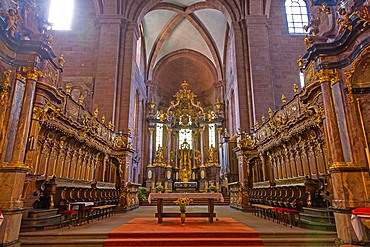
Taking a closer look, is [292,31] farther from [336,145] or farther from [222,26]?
[336,145]

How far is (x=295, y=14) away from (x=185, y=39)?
36.7 feet

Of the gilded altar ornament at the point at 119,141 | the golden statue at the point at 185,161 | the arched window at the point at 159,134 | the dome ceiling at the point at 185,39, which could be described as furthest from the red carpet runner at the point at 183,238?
the dome ceiling at the point at 185,39

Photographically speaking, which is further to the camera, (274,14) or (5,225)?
(274,14)

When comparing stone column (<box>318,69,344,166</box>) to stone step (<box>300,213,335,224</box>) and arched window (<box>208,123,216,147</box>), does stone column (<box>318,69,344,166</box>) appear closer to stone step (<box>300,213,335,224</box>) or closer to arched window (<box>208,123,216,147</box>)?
stone step (<box>300,213,335,224</box>)

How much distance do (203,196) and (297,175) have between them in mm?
3405

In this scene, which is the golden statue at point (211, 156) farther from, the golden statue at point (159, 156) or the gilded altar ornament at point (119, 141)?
the gilded altar ornament at point (119, 141)

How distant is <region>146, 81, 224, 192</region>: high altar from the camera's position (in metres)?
20.7

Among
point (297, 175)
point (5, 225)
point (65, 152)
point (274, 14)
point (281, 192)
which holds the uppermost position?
point (274, 14)

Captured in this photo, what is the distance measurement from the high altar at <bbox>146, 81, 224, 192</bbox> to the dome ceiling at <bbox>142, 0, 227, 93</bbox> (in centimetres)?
411

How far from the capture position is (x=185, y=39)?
25125mm

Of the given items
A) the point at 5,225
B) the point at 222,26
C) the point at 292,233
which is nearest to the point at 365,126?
the point at 292,233

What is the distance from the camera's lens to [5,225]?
4766mm

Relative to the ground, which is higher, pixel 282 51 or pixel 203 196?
pixel 282 51

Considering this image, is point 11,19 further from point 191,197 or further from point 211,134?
point 211,134
